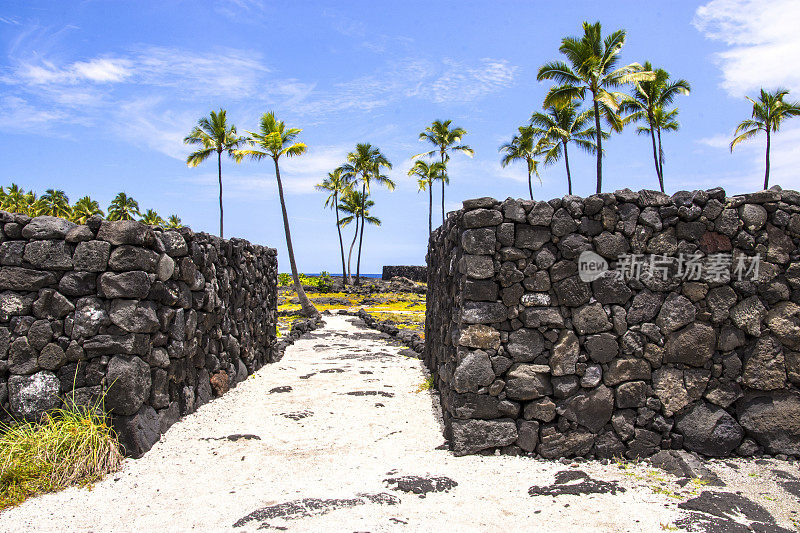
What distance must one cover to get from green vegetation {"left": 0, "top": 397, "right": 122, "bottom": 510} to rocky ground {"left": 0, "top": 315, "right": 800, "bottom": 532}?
0.63 feet

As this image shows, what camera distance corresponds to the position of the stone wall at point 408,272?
49688 millimetres

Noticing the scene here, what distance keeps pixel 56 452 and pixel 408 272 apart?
150ft

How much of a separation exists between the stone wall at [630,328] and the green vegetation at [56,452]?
12.8 ft

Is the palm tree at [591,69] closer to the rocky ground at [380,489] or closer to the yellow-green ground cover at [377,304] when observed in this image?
the yellow-green ground cover at [377,304]

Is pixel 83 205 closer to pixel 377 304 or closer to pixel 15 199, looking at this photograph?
pixel 15 199

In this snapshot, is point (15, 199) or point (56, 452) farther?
point (15, 199)

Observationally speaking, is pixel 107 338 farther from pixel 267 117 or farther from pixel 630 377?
pixel 267 117

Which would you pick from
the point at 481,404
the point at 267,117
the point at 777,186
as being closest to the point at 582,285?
the point at 481,404

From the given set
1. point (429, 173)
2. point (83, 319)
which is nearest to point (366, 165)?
point (429, 173)

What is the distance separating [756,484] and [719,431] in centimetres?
72

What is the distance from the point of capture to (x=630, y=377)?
19.1 feet

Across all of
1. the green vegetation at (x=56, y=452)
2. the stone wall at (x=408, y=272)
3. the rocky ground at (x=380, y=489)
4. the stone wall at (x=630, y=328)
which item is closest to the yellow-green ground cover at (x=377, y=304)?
the stone wall at (x=408, y=272)

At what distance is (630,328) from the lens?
5.81 metres

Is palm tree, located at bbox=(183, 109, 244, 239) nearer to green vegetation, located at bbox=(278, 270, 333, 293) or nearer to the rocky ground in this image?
green vegetation, located at bbox=(278, 270, 333, 293)
